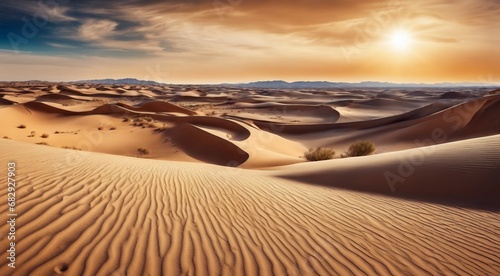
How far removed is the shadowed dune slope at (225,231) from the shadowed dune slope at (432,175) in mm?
848

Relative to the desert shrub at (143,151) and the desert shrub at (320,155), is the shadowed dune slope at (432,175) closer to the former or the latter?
the desert shrub at (320,155)

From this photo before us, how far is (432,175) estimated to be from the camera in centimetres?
739

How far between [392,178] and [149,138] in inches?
606

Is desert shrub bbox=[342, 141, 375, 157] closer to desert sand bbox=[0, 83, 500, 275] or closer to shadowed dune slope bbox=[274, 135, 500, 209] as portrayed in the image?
shadowed dune slope bbox=[274, 135, 500, 209]

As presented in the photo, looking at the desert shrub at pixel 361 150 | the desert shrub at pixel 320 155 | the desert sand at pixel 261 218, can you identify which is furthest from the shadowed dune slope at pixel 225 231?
the desert shrub at pixel 361 150

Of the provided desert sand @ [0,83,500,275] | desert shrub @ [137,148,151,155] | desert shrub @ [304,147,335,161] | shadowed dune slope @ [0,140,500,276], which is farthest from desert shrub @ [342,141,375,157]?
desert shrub @ [137,148,151,155]

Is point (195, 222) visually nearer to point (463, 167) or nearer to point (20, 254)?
point (20, 254)

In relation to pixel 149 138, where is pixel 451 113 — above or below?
above

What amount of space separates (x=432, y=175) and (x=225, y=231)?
18.3 ft

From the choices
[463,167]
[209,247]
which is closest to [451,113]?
[463,167]

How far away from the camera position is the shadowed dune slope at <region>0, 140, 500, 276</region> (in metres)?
3.45

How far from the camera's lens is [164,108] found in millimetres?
35875

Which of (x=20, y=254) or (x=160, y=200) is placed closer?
(x=20, y=254)

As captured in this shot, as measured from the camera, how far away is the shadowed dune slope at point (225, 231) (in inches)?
136
